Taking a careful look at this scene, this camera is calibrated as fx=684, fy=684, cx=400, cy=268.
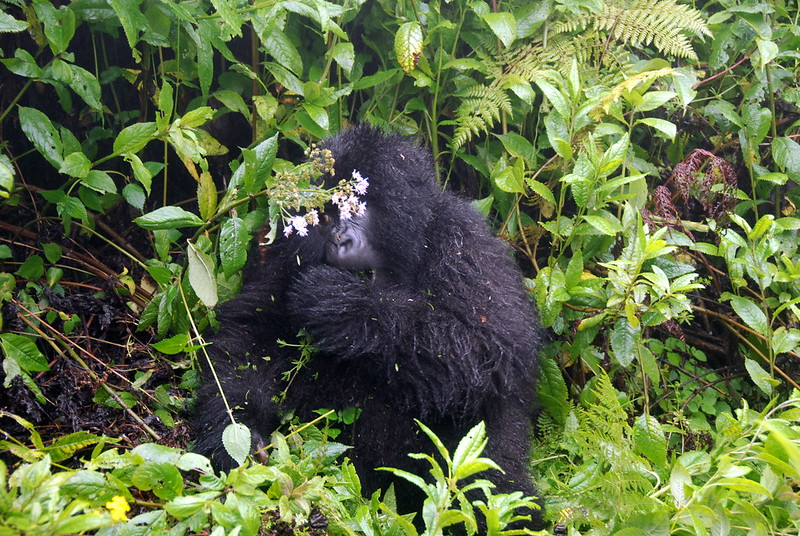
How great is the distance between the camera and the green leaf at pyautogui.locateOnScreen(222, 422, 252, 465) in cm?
157

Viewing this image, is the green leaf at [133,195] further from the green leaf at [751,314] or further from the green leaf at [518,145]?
the green leaf at [751,314]

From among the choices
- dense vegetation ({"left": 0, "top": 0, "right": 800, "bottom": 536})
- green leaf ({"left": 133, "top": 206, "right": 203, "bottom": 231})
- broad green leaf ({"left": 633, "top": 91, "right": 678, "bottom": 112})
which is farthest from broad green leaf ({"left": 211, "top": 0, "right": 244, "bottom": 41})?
broad green leaf ({"left": 633, "top": 91, "right": 678, "bottom": 112})

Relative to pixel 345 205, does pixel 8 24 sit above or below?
above

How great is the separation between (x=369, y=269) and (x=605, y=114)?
1.26 m

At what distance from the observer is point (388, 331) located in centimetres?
226

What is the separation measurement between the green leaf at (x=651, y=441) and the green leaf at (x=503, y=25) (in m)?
1.58

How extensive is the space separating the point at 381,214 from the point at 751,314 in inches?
62.1

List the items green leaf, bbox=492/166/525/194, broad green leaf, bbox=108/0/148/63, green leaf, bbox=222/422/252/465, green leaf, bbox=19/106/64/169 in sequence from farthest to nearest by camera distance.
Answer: green leaf, bbox=492/166/525/194
green leaf, bbox=19/106/64/169
broad green leaf, bbox=108/0/148/63
green leaf, bbox=222/422/252/465

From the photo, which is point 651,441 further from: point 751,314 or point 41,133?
point 41,133

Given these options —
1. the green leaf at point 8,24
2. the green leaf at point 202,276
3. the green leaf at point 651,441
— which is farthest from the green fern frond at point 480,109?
the green leaf at point 8,24

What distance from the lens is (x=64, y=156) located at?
7.56ft

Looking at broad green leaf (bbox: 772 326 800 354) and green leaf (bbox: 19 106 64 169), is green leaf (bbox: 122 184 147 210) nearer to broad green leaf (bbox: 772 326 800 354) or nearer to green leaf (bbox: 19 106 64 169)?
green leaf (bbox: 19 106 64 169)

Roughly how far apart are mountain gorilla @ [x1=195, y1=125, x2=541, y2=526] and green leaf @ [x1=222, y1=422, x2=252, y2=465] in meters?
0.55

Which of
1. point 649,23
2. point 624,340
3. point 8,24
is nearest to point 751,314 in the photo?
point 624,340
